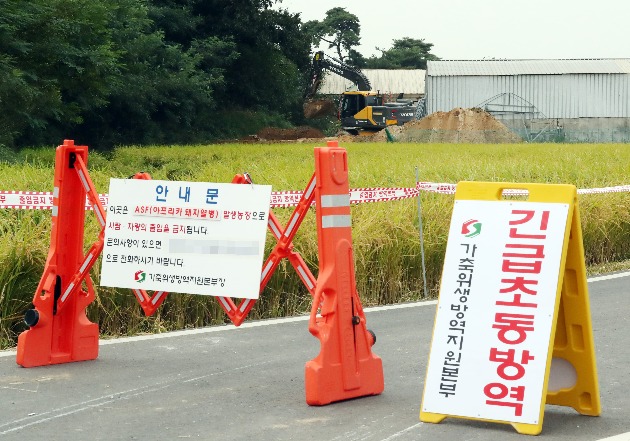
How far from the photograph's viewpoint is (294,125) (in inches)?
2980

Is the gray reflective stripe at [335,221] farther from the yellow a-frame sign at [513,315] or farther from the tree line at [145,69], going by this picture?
the tree line at [145,69]

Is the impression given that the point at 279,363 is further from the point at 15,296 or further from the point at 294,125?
the point at 294,125

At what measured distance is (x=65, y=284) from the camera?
802 cm

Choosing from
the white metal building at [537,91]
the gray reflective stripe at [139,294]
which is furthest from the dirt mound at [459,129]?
the gray reflective stripe at [139,294]

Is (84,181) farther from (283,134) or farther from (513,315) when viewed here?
(283,134)

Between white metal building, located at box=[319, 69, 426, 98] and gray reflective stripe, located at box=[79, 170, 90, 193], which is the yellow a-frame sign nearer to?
gray reflective stripe, located at box=[79, 170, 90, 193]

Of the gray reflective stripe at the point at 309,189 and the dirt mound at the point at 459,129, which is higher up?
the dirt mound at the point at 459,129

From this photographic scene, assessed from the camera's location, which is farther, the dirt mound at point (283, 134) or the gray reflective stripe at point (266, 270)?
the dirt mound at point (283, 134)

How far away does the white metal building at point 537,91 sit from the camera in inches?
2655

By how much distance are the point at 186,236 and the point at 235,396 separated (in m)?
1.15

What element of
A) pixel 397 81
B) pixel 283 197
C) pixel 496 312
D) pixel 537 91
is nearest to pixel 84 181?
pixel 283 197

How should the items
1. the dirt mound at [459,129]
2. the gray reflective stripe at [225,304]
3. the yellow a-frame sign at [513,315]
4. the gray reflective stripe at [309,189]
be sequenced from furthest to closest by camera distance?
the dirt mound at [459,129]
the gray reflective stripe at [225,304]
the gray reflective stripe at [309,189]
the yellow a-frame sign at [513,315]

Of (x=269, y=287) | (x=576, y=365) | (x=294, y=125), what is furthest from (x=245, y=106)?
(x=576, y=365)

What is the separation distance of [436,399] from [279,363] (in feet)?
6.49
